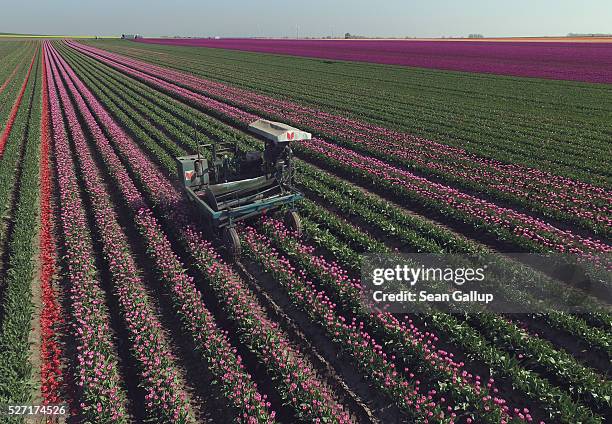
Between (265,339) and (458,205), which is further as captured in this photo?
(458,205)

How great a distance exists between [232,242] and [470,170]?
10.6m

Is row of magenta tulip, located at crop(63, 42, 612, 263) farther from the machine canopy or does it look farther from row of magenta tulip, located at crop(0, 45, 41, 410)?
row of magenta tulip, located at crop(0, 45, 41, 410)

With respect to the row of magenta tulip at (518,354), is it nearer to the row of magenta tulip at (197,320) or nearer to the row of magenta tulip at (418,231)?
the row of magenta tulip at (418,231)

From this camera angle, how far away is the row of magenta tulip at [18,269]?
6.06 m

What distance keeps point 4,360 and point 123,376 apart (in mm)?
1822

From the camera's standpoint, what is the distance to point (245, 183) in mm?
10039

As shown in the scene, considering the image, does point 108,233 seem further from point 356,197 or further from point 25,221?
point 356,197

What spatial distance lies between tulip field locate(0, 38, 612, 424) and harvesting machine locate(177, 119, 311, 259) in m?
0.65

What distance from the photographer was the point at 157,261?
29.7 feet

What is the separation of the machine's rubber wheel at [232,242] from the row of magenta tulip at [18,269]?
162 inches

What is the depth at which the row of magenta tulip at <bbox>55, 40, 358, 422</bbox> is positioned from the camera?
5.71 metres

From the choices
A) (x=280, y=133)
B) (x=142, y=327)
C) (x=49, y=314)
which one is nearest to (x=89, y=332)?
(x=142, y=327)

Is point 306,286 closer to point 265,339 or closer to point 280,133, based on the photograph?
point 265,339

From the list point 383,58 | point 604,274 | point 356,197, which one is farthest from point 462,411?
point 383,58
